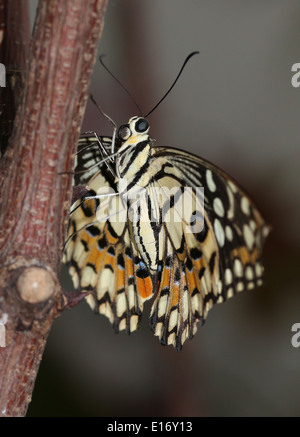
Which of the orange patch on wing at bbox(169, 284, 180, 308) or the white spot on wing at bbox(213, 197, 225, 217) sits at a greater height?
the white spot on wing at bbox(213, 197, 225, 217)

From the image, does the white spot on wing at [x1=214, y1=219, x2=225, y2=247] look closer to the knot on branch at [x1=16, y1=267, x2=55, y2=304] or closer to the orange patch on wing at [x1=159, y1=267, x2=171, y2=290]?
the orange patch on wing at [x1=159, y1=267, x2=171, y2=290]

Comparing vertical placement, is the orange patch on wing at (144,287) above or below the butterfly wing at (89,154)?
below

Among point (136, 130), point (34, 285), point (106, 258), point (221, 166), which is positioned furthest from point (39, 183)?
point (221, 166)

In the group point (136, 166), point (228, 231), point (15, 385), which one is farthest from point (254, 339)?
point (15, 385)

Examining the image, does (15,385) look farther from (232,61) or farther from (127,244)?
(232,61)

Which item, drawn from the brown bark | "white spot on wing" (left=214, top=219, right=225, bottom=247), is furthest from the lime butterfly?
the brown bark

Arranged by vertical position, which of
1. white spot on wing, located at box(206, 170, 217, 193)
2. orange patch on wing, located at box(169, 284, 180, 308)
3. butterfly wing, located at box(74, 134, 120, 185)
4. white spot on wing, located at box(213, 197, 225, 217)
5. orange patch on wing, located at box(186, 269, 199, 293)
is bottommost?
orange patch on wing, located at box(169, 284, 180, 308)

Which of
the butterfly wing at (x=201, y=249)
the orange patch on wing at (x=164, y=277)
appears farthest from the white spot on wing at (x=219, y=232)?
the orange patch on wing at (x=164, y=277)

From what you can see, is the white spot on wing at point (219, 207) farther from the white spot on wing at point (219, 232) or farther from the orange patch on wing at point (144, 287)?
the orange patch on wing at point (144, 287)
